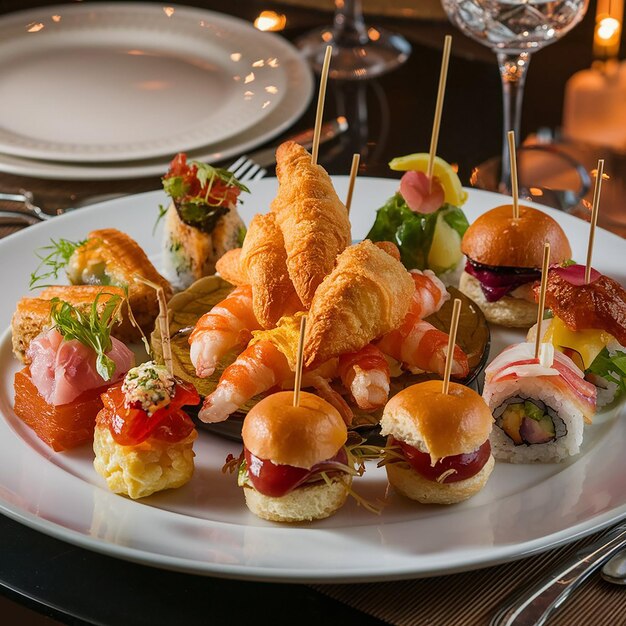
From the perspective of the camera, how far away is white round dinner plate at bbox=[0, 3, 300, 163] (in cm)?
Answer: 321

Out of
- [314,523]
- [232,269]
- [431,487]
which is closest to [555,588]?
[431,487]

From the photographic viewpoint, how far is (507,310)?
246 centimetres

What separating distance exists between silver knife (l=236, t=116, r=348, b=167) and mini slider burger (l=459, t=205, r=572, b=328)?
2.79 ft

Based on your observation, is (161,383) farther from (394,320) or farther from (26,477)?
(394,320)

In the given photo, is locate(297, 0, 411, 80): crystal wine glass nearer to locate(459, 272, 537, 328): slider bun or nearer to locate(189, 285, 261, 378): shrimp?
locate(459, 272, 537, 328): slider bun

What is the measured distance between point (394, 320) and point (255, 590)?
0.65m

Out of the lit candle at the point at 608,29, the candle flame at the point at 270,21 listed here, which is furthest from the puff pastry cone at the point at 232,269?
the lit candle at the point at 608,29

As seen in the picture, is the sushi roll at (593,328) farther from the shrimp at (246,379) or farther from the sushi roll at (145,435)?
the sushi roll at (145,435)

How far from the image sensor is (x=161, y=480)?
1888 millimetres

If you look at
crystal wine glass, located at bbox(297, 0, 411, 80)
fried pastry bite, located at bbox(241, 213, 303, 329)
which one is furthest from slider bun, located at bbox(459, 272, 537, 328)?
crystal wine glass, located at bbox(297, 0, 411, 80)

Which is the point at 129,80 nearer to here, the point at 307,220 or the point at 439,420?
the point at 307,220

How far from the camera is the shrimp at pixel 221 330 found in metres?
2.17

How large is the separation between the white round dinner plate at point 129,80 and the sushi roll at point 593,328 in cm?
137

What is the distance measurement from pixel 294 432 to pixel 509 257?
864mm
